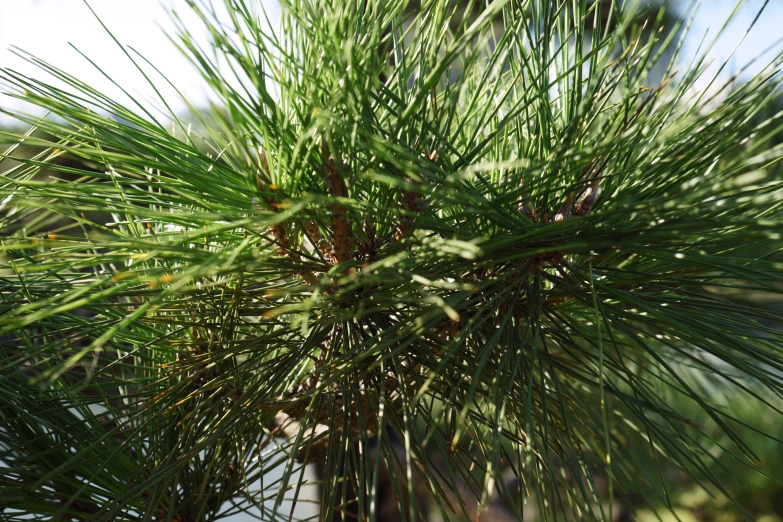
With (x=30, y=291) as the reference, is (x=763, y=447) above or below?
below

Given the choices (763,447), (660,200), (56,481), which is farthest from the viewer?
(763,447)

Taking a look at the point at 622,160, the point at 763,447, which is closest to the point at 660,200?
the point at 622,160

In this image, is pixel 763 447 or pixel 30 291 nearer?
pixel 30 291

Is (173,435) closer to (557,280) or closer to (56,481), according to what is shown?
(56,481)

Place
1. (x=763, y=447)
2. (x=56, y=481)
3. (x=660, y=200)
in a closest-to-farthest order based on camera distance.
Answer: (x=660, y=200)
(x=56, y=481)
(x=763, y=447)

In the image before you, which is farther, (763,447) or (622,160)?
(763,447)

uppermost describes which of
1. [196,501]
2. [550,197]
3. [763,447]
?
[550,197]

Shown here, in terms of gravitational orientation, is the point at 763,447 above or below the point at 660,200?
below


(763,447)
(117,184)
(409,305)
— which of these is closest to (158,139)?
(117,184)

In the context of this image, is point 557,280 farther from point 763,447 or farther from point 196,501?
point 763,447
